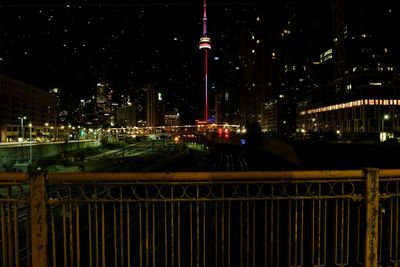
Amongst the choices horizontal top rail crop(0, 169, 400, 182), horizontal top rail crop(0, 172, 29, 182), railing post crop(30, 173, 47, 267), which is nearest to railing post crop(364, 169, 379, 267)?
horizontal top rail crop(0, 169, 400, 182)

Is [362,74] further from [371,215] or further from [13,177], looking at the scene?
[13,177]

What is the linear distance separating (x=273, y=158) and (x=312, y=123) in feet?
286

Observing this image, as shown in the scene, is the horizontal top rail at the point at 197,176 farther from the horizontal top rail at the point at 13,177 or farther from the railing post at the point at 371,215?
the horizontal top rail at the point at 13,177

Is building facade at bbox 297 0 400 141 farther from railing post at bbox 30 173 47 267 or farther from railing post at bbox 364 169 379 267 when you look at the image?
railing post at bbox 30 173 47 267

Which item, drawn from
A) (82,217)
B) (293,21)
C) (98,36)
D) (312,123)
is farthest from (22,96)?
(293,21)

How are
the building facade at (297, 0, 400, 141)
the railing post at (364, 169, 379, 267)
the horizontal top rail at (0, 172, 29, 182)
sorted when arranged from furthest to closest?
1. the building facade at (297, 0, 400, 141)
2. the railing post at (364, 169, 379, 267)
3. the horizontal top rail at (0, 172, 29, 182)

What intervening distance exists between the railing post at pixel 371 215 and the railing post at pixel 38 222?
3.87m

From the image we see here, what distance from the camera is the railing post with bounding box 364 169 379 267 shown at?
4734mm

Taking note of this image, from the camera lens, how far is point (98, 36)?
3997 cm

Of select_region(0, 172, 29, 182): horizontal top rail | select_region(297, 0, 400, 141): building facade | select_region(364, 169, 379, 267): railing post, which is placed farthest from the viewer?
select_region(297, 0, 400, 141): building facade

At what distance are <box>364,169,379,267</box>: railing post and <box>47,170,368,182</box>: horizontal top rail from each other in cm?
14

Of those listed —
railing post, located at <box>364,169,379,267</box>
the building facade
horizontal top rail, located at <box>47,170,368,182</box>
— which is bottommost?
railing post, located at <box>364,169,379,267</box>

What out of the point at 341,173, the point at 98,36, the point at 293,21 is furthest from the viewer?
the point at 293,21

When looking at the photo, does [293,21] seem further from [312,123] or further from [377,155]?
[377,155]
